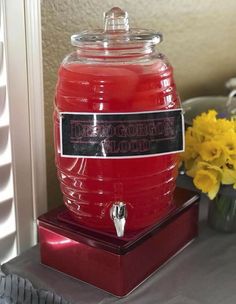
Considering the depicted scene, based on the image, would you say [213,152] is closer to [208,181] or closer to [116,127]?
[208,181]

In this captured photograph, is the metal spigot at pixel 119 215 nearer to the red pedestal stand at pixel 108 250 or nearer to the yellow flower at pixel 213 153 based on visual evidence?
the red pedestal stand at pixel 108 250

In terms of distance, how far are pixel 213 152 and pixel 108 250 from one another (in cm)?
26

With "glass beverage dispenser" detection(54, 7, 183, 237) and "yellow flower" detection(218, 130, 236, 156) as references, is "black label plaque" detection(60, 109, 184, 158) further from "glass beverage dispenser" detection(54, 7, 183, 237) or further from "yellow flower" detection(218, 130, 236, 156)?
"yellow flower" detection(218, 130, 236, 156)

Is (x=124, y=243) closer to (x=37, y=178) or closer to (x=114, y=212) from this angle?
(x=114, y=212)

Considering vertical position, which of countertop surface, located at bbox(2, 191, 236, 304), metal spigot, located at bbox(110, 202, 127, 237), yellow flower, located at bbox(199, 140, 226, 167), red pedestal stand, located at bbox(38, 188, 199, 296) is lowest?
countertop surface, located at bbox(2, 191, 236, 304)

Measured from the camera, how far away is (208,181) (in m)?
0.91

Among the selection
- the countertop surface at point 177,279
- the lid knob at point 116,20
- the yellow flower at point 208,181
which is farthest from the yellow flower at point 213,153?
the lid knob at point 116,20

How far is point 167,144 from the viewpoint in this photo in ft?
A: 2.59

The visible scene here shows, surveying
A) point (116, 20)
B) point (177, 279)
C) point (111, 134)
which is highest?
point (116, 20)

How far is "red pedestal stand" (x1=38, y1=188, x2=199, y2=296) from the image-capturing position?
2.64 ft

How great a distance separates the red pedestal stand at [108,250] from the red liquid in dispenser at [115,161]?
0.03 m

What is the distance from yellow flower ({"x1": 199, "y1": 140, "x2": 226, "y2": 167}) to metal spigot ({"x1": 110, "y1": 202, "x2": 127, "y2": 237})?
0.20 metres

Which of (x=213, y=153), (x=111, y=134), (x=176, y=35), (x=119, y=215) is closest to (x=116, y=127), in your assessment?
(x=111, y=134)

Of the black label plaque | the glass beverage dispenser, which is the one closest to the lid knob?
the glass beverage dispenser
